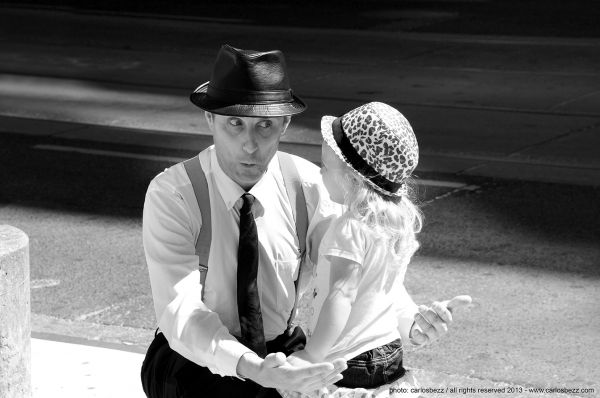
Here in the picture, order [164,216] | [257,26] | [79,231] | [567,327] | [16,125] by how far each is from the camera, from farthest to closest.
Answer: [257,26]
[16,125]
[79,231]
[567,327]
[164,216]

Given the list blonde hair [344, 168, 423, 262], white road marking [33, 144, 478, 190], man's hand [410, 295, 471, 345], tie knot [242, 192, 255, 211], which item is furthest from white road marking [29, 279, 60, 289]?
blonde hair [344, 168, 423, 262]

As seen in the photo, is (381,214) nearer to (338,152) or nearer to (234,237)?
(338,152)

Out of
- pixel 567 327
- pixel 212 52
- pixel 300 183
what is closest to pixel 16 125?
pixel 212 52

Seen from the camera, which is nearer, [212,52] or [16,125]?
[16,125]

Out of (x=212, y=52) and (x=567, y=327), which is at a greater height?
(x=567, y=327)

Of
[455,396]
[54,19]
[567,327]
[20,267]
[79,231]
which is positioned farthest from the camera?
[54,19]

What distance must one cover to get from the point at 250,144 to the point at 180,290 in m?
0.49

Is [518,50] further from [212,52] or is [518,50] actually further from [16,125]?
[16,125]

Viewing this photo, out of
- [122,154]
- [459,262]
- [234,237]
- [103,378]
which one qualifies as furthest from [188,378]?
[122,154]

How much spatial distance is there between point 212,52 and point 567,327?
11.5 m

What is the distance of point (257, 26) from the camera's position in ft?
63.5

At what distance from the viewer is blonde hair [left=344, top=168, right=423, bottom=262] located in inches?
129

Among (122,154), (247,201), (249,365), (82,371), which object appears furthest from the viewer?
(122,154)

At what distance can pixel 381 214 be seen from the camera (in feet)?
10.8
